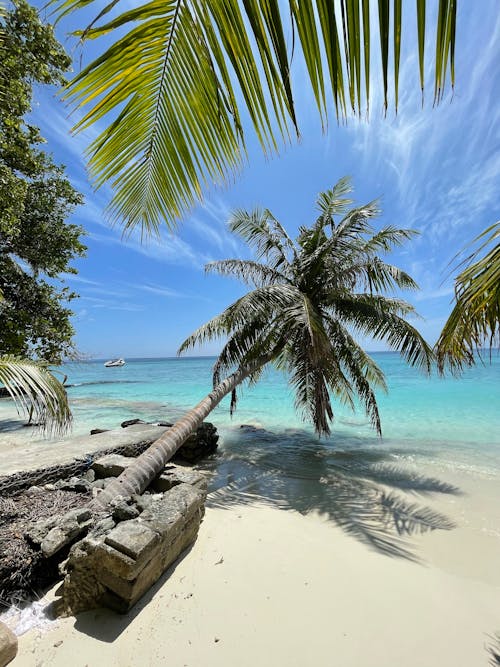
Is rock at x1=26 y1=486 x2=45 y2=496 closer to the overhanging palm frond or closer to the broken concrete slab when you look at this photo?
the broken concrete slab

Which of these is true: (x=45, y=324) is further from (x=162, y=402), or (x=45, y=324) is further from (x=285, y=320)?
(x=162, y=402)

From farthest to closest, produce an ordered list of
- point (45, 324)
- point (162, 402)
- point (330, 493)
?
point (162, 402) < point (45, 324) < point (330, 493)

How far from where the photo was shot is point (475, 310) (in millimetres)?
2385

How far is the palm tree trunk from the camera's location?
14.4 feet

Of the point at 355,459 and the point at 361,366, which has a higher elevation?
the point at 361,366

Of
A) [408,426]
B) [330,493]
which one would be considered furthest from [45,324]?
[408,426]

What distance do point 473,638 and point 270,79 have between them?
4711 mm

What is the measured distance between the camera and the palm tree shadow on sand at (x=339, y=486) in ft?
16.8

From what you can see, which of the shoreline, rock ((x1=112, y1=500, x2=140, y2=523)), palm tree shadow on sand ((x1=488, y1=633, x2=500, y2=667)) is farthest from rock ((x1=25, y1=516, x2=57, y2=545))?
palm tree shadow on sand ((x1=488, y1=633, x2=500, y2=667))

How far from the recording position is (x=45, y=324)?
7.16 m

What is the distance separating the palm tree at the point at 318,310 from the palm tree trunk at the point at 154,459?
0.14 ft

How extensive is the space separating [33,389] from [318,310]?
7.06m

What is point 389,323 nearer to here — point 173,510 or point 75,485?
point 173,510

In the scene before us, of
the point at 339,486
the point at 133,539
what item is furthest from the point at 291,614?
the point at 339,486
